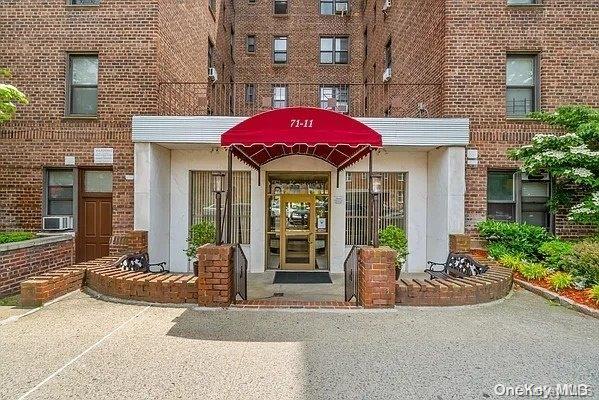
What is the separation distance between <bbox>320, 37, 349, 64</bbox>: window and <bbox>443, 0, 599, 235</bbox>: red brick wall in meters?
13.3

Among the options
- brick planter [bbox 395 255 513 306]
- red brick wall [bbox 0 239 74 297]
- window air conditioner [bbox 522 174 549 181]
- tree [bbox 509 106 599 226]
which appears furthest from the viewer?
window air conditioner [bbox 522 174 549 181]

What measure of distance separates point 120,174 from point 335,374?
26.3 ft

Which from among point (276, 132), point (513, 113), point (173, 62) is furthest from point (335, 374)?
point (173, 62)

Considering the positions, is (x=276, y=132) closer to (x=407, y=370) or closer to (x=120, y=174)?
(x=407, y=370)

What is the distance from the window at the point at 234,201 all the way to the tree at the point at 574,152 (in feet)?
22.9

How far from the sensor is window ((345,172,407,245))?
11.2 metres

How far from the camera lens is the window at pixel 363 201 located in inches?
440

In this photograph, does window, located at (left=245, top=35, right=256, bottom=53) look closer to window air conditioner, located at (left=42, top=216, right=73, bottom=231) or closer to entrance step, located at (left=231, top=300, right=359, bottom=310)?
window air conditioner, located at (left=42, top=216, right=73, bottom=231)

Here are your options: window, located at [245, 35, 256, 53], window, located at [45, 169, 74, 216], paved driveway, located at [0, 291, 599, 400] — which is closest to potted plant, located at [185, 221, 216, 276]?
window, located at [45, 169, 74, 216]

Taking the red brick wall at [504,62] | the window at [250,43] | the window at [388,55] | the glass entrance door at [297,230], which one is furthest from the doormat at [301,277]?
the window at [250,43]

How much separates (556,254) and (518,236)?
3.14 ft

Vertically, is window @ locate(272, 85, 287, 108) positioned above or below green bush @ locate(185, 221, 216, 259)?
above

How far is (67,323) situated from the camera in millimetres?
5531

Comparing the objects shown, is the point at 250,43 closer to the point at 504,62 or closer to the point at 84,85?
the point at 84,85
